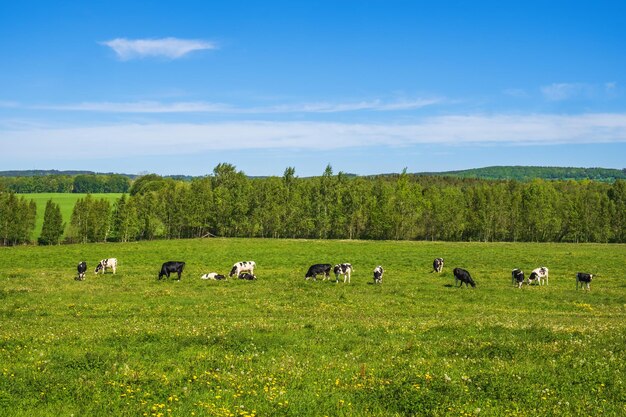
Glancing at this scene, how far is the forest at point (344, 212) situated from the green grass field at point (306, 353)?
79.7 meters

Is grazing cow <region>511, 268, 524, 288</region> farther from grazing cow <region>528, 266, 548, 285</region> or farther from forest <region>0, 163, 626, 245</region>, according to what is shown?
forest <region>0, 163, 626, 245</region>

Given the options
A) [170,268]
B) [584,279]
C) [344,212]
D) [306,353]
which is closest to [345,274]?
[170,268]

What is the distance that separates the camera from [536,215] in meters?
115

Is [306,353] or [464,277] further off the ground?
[306,353]

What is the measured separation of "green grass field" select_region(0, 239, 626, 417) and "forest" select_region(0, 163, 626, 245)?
7969 centimetres

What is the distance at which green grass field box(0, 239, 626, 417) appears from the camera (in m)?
10.2

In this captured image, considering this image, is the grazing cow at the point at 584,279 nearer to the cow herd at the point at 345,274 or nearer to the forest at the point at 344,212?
the cow herd at the point at 345,274

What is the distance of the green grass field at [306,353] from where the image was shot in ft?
33.5

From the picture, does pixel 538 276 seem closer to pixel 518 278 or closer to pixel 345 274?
pixel 518 278

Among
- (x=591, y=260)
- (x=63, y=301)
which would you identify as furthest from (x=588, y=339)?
(x=591, y=260)

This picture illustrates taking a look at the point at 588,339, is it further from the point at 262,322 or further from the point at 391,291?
the point at 391,291

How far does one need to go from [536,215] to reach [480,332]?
108058mm

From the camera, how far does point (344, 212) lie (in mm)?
116000

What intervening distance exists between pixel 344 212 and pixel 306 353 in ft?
334
